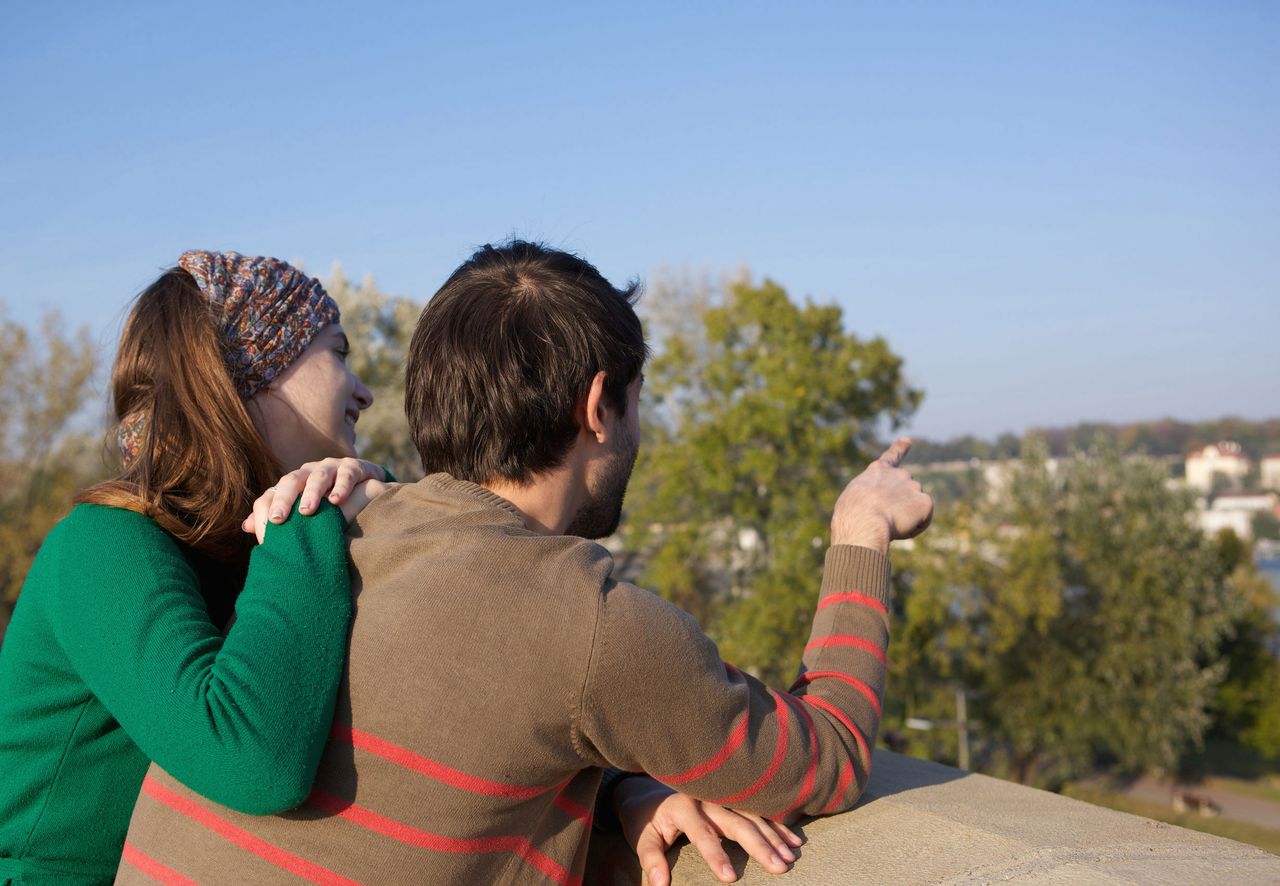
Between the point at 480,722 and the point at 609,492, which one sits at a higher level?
the point at 609,492

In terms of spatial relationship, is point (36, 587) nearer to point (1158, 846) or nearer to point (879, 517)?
point (879, 517)

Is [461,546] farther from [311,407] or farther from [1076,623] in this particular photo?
[1076,623]

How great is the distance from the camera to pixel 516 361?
1836mm

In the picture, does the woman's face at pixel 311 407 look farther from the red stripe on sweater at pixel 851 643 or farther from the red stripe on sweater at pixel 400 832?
the red stripe on sweater at pixel 851 643

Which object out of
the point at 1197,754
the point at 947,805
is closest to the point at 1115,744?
the point at 1197,754

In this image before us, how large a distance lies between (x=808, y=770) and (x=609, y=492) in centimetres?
58

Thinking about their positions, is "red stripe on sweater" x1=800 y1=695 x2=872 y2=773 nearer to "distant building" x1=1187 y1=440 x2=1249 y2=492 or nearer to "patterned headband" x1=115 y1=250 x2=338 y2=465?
"patterned headband" x1=115 y1=250 x2=338 y2=465

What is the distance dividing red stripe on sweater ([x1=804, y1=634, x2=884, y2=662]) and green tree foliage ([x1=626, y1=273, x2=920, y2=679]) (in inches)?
1009

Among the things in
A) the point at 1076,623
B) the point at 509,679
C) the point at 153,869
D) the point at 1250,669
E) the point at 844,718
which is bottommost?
the point at 1250,669

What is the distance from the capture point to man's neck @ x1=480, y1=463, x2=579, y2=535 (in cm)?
190

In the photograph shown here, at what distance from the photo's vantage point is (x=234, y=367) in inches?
90.7

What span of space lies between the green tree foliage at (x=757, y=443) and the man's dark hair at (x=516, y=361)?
84.7 ft

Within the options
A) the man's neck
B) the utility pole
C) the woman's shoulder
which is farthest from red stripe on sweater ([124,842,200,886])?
the utility pole

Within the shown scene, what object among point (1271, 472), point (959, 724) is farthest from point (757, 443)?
point (1271, 472)
